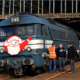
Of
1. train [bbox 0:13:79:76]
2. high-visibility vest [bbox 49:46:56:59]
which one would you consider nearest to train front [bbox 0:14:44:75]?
train [bbox 0:13:79:76]

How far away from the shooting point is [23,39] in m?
10.5

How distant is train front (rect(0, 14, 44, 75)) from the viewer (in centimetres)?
1020

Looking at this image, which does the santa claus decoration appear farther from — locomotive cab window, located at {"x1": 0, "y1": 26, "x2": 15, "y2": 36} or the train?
locomotive cab window, located at {"x1": 0, "y1": 26, "x2": 15, "y2": 36}

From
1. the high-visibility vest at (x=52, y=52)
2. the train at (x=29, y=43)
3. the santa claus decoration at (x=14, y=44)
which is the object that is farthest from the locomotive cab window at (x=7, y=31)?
the high-visibility vest at (x=52, y=52)

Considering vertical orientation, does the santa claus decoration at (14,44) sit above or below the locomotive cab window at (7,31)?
below

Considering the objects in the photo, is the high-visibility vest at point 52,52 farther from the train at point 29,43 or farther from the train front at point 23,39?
the train front at point 23,39

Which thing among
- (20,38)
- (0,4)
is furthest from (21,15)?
(0,4)

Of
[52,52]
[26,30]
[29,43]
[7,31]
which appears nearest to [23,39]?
[29,43]

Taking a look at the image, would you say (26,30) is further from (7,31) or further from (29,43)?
(7,31)

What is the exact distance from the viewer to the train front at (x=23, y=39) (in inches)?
401

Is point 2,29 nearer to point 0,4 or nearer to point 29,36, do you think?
point 29,36

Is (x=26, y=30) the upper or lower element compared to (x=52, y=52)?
upper

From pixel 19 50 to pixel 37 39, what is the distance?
1138mm

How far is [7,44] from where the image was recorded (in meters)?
10.7
